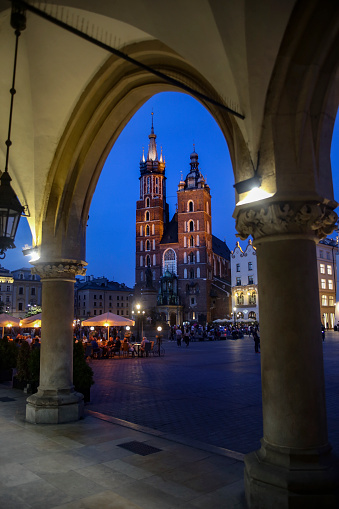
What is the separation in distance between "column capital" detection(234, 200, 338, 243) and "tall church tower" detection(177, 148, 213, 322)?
67432 mm

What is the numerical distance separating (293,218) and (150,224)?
78.7 meters

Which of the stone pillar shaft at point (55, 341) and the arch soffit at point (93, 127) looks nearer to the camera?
the arch soffit at point (93, 127)

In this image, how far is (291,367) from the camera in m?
3.97

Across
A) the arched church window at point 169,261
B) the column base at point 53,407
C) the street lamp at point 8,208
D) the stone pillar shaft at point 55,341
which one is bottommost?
the column base at point 53,407

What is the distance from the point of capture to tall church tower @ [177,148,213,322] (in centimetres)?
7250

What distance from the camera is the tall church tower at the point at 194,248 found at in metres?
72.5

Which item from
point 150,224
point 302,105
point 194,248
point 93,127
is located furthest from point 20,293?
point 302,105

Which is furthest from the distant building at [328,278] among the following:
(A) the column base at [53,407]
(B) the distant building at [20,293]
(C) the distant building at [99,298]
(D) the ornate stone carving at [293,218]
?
(D) the ornate stone carving at [293,218]

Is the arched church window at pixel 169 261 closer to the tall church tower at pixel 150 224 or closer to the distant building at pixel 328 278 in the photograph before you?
the tall church tower at pixel 150 224

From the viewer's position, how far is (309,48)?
4.12 meters

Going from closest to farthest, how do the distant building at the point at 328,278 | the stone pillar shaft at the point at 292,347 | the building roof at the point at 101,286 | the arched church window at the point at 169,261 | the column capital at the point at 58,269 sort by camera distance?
the stone pillar shaft at the point at 292,347
the column capital at the point at 58,269
the distant building at the point at 328,278
the arched church window at the point at 169,261
the building roof at the point at 101,286

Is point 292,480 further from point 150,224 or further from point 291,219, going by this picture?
point 150,224

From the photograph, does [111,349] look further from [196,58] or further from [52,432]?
[196,58]

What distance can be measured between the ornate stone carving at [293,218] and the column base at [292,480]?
2.16 metres
